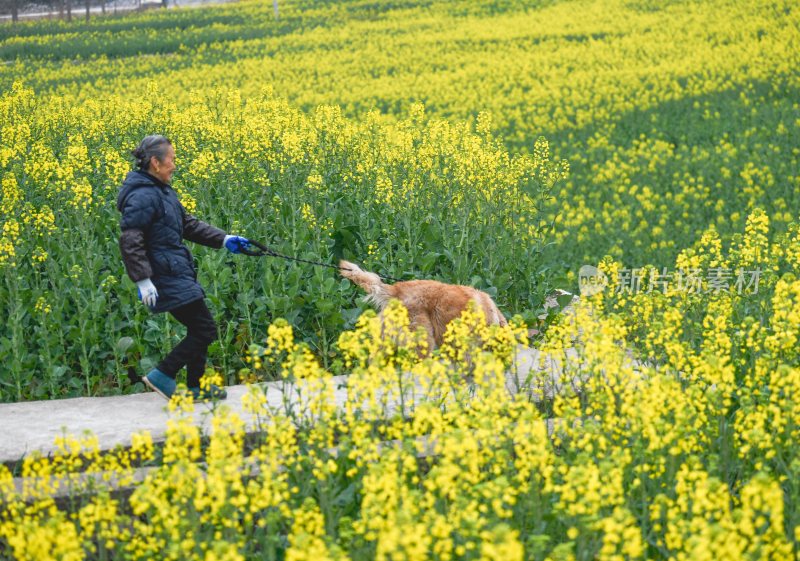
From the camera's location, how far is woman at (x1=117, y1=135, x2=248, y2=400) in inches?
229

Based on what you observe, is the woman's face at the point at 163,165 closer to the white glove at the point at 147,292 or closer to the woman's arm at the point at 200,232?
the woman's arm at the point at 200,232

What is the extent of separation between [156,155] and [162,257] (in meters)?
0.64

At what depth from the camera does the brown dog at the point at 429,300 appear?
650 centimetres

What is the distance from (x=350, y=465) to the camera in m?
5.04

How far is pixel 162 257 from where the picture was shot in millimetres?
5980

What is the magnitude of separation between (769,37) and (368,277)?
19.9 meters

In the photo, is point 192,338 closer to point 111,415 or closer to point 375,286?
point 111,415

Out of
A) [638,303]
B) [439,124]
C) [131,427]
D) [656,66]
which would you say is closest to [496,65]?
[656,66]

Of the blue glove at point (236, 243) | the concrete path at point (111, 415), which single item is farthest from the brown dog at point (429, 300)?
the blue glove at point (236, 243)

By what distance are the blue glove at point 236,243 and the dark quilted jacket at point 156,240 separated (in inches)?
12.8

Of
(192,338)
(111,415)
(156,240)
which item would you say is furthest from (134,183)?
(111,415)

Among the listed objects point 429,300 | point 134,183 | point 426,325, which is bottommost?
point 426,325

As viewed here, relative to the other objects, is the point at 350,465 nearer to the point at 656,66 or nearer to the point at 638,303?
the point at 638,303

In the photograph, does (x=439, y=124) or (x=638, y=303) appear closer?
(x=638, y=303)
